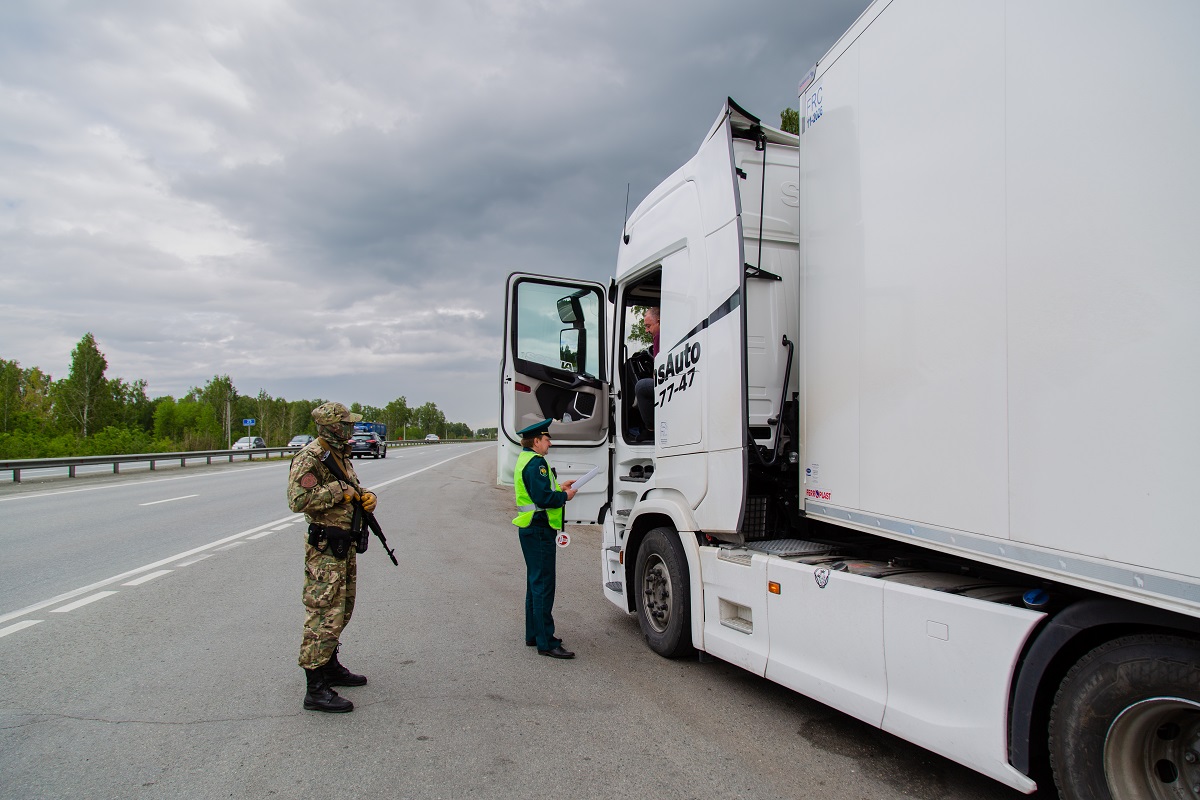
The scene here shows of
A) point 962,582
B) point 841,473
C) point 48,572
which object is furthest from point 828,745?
point 48,572

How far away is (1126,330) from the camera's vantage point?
80.8 inches

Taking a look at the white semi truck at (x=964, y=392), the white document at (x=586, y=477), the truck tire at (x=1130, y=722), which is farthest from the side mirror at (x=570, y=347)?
the truck tire at (x=1130, y=722)

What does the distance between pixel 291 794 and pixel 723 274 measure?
11.3 ft

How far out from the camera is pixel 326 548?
13.3 feet

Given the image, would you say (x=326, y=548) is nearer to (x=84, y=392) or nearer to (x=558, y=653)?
(x=558, y=653)

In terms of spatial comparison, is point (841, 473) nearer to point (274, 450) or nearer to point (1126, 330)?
point (1126, 330)

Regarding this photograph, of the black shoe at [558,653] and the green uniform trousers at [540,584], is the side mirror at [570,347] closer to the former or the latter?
the green uniform trousers at [540,584]

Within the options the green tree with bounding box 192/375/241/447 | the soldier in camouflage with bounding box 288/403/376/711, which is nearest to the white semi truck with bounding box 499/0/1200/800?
the soldier in camouflage with bounding box 288/403/376/711

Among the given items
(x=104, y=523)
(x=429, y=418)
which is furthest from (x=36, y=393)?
(x=429, y=418)

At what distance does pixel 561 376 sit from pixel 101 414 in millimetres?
76416

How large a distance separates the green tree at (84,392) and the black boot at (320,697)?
7620cm

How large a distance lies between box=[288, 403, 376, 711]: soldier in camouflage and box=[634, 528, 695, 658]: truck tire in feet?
6.46

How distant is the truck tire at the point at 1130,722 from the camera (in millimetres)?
2031

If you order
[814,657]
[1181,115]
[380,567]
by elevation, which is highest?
[1181,115]
